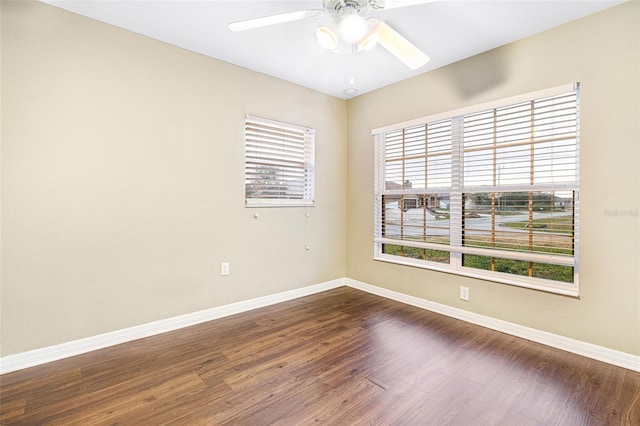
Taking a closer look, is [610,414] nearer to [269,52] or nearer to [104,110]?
[269,52]

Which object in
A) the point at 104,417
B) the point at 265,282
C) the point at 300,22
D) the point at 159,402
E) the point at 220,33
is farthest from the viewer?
the point at 265,282

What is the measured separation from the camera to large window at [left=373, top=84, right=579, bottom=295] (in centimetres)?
244

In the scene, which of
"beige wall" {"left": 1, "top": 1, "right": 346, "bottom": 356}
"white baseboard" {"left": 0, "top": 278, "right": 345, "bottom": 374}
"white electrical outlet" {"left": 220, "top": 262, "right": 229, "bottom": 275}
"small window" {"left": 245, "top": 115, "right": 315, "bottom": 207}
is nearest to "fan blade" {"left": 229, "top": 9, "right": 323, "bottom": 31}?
"beige wall" {"left": 1, "top": 1, "right": 346, "bottom": 356}

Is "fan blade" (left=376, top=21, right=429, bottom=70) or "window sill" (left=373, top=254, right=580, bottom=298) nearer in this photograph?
"fan blade" (left=376, top=21, right=429, bottom=70)

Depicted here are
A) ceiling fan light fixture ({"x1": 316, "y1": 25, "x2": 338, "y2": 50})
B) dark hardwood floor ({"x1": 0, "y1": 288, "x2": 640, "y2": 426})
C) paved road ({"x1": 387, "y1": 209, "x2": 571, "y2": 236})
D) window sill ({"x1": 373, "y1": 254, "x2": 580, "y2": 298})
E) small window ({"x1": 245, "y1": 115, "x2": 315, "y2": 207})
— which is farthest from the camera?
small window ({"x1": 245, "y1": 115, "x2": 315, "y2": 207})

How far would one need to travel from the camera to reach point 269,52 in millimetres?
2844

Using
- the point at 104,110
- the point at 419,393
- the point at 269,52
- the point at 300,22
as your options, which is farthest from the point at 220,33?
the point at 419,393

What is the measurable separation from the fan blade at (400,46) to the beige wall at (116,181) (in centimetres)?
167

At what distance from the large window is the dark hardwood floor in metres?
0.70

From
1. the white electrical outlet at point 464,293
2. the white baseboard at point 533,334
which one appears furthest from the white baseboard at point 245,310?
the white electrical outlet at point 464,293

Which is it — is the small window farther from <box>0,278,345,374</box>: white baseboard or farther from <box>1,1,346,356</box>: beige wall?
<box>0,278,345,374</box>: white baseboard

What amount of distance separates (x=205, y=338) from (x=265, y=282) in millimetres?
946

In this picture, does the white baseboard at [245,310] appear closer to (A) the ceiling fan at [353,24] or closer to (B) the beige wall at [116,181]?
(B) the beige wall at [116,181]

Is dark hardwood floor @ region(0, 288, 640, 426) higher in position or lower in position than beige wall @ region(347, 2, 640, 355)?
lower
